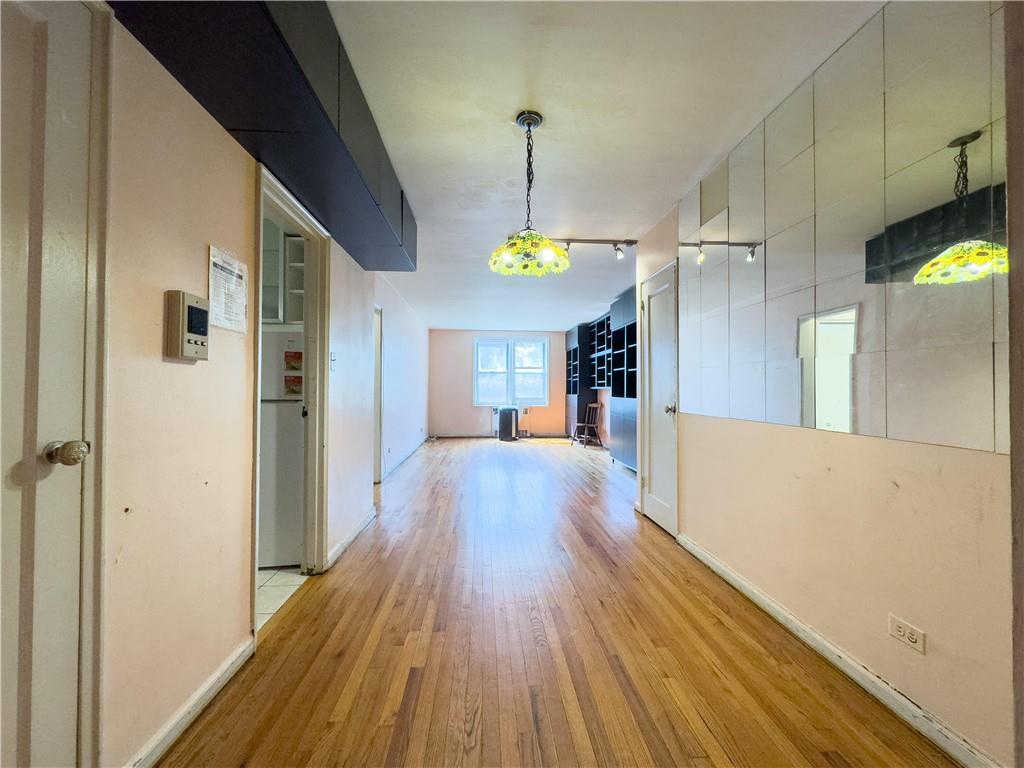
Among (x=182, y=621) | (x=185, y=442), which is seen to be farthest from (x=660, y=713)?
(x=185, y=442)

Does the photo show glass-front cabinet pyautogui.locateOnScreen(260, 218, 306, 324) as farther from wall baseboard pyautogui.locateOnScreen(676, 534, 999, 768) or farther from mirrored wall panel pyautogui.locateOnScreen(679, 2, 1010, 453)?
wall baseboard pyautogui.locateOnScreen(676, 534, 999, 768)

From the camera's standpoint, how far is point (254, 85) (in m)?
1.37

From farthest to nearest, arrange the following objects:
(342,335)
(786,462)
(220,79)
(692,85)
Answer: (342,335) < (786,462) < (692,85) < (220,79)

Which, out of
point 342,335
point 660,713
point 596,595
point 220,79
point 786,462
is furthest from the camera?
point 342,335

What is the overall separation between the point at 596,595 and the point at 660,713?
84 cm

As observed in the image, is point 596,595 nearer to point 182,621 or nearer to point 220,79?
point 182,621

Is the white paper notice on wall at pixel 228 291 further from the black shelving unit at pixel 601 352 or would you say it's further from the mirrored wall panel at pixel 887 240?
the black shelving unit at pixel 601 352

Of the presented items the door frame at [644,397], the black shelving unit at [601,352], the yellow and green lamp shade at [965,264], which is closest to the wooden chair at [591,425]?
the black shelving unit at [601,352]

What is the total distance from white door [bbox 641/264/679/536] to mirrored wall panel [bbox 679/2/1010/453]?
36.4 inches

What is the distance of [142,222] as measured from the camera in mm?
1246

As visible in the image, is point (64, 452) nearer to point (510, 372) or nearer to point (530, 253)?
point (530, 253)

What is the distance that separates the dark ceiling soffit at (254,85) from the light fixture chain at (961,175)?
7.16 ft

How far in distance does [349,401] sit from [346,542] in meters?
1.05

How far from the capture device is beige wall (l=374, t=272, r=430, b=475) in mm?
5441
